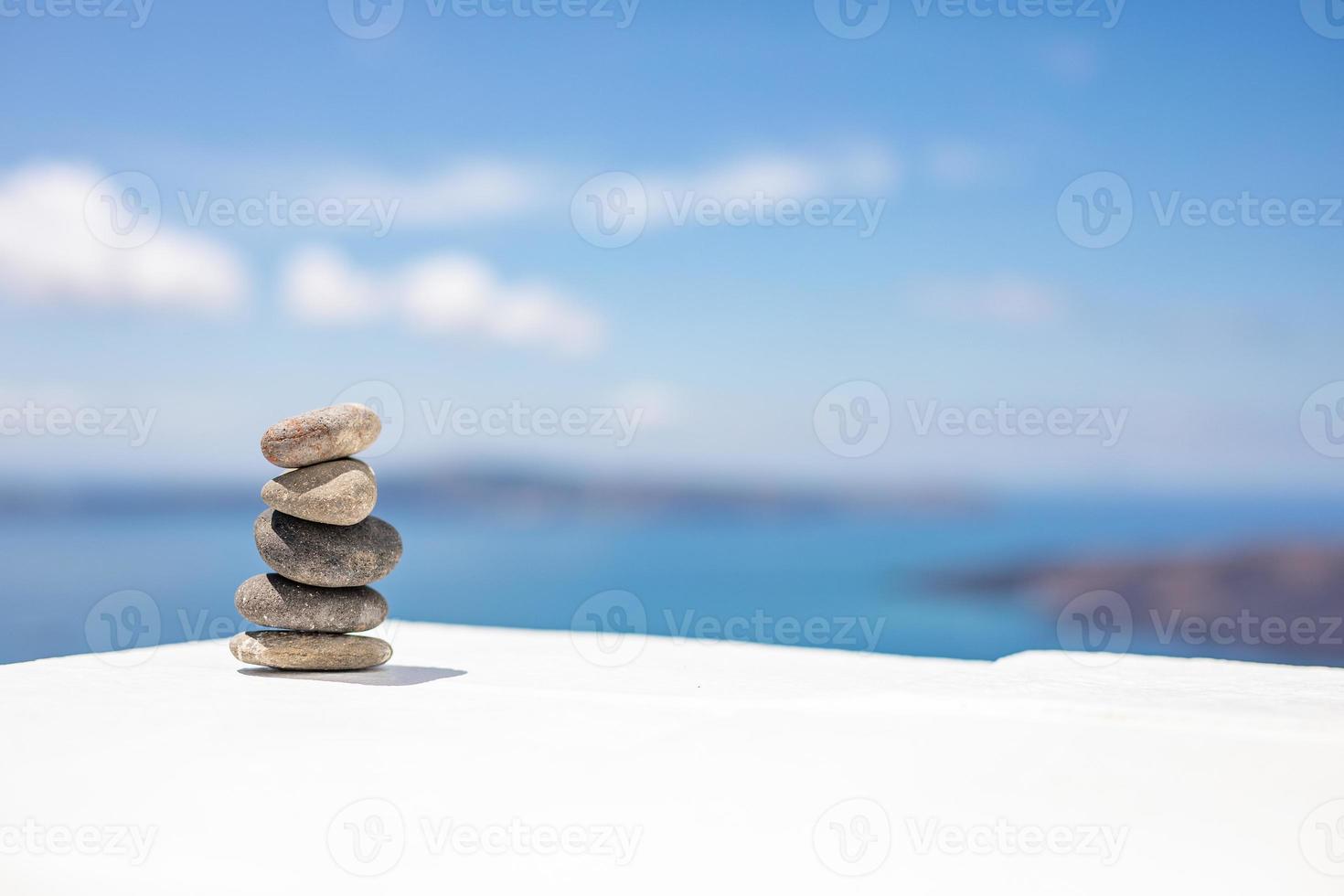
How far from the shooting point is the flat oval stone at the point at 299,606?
8.34m

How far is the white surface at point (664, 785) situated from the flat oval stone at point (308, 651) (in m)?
A: 0.29

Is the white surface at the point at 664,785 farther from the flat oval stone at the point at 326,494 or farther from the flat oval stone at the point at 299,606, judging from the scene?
the flat oval stone at the point at 326,494

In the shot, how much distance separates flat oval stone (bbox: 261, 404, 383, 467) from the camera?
830 centimetres

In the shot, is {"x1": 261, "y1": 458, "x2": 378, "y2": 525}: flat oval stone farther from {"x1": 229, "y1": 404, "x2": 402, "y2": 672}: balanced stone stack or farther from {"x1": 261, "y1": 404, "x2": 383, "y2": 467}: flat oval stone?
{"x1": 261, "y1": 404, "x2": 383, "y2": 467}: flat oval stone

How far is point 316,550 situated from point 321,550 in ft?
0.10

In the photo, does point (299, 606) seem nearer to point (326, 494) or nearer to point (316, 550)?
point (316, 550)

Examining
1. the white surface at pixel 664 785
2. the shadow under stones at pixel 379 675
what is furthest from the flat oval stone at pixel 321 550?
the white surface at pixel 664 785

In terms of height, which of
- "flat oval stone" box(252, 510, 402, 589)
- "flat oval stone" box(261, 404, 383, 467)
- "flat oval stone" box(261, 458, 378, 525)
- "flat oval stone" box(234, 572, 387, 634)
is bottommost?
"flat oval stone" box(234, 572, 387, 634)

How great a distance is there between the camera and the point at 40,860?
4672 mm

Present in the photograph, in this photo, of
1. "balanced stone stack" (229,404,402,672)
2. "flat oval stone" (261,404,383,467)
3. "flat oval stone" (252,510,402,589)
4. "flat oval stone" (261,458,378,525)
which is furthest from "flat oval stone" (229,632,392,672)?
"flat oval stone" (261,404,383,467)

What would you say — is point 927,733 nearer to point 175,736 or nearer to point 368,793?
point 368,793

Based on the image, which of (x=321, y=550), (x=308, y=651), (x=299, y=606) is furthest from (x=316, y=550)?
(x=308, y=651)

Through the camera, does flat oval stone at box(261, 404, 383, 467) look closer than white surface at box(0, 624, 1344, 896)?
No

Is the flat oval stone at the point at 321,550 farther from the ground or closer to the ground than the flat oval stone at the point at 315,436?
closer to the ground
